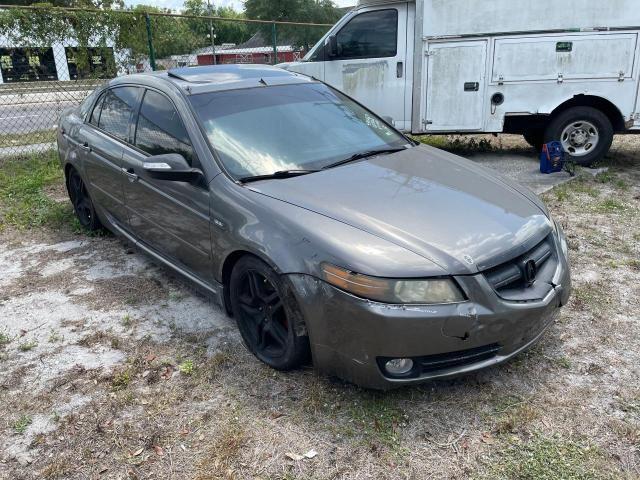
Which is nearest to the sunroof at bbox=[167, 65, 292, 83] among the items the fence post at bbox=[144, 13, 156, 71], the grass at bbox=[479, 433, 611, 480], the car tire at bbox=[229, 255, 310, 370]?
the car tire at bbox=[229, 255, 310, 370]

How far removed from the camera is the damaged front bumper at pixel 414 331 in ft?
7.93

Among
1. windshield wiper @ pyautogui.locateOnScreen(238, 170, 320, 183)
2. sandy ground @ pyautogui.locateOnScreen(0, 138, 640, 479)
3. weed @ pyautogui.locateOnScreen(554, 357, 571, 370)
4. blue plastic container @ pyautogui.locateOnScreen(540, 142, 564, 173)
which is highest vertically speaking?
windshield wiper @ pyautogui.locateOnScreen(238, 170, 320, 183)

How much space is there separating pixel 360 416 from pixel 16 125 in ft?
42.0

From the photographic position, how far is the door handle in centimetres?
393

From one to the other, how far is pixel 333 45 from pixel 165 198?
520 cm

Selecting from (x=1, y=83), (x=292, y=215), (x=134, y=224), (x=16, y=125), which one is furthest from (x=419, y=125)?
(x=16, y=125)

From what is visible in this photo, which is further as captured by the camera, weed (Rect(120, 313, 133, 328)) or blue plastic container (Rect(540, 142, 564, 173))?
blue plastic container (Rect(540, 142, 564, 173))

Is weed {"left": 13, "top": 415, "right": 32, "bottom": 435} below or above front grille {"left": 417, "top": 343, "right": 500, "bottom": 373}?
below

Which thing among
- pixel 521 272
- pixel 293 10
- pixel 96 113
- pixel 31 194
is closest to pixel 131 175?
Result: pixel 96 113

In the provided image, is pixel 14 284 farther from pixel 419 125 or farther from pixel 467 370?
pixel 419 125

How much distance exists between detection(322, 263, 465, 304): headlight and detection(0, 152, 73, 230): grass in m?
4.33

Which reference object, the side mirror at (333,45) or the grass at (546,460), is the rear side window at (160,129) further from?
the side mirror at (333,45)

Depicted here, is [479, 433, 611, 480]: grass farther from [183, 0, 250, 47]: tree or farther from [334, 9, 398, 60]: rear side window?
[183, 0, 250, 47]: tree

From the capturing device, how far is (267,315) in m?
2.97
